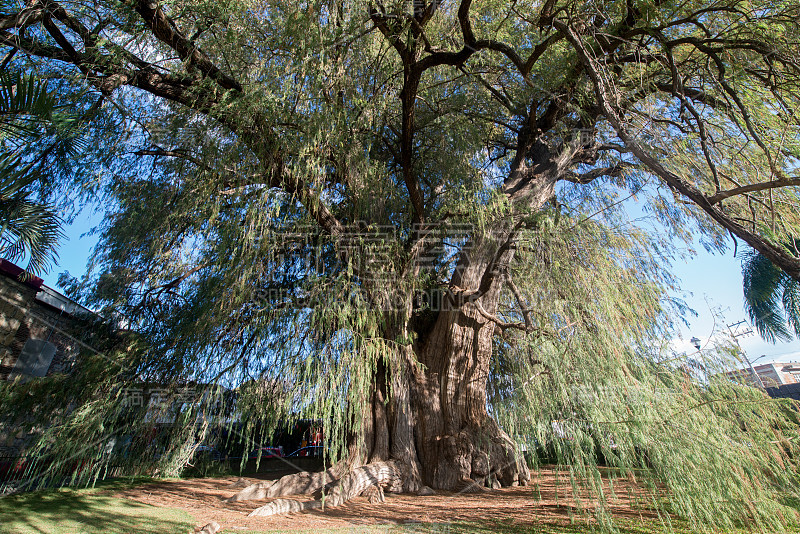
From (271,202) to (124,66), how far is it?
1611mm

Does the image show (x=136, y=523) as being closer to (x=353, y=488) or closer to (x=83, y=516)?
(x=83, y=516)

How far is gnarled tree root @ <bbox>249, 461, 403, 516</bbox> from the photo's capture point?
3.61 meters

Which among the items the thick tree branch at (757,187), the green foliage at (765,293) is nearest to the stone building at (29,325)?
the thick tree branch at (757,187)

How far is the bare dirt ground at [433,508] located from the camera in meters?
2.83

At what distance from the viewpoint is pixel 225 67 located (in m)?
3.59

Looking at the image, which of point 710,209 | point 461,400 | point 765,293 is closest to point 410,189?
point 461,400

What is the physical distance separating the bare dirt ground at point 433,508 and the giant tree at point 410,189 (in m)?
0.33

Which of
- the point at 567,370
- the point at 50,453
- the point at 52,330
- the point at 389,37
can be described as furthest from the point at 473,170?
the point at 52,330

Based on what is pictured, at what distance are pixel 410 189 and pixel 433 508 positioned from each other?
10.7 feet

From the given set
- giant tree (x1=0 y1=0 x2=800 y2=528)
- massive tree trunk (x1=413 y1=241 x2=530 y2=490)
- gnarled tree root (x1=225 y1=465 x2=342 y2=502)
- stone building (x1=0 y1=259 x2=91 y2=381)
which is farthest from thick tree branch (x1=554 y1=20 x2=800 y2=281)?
stone building (x1=0 y1=259 x2=91 y2=381)

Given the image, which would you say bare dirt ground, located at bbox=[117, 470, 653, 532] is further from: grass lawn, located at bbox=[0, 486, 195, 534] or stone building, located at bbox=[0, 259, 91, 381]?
stone building, located at bbox=[0, 259, 91, 381]

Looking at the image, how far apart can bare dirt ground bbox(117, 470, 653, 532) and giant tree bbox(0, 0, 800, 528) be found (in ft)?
1.10

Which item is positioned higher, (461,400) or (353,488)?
(461,400)

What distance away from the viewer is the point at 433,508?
3.48 m
